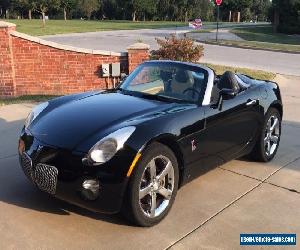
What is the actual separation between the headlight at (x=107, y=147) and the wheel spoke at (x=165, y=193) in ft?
2.08

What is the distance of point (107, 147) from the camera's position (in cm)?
365

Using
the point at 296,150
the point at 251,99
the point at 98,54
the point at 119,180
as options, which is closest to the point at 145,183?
the point at 119,180

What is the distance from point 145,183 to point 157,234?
0.44 metres

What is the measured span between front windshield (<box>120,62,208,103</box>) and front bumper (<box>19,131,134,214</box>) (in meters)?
1.34

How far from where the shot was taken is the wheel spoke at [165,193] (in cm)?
397

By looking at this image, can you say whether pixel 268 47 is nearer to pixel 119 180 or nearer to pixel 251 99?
pixel 251 99

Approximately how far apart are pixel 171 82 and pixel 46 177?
6.00 feet

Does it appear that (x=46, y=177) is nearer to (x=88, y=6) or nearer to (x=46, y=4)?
(x=46, y=4)

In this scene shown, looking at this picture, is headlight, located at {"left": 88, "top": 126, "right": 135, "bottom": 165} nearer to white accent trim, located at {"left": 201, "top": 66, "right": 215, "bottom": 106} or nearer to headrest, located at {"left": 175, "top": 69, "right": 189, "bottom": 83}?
white accent trim, located at {"left": 201, "top": 66, "right": 215, "bottom": 106}

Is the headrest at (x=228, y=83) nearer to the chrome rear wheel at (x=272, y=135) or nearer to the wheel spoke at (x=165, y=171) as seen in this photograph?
the chrome rear wheel at (x=272, y=135)

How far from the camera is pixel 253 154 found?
18.4 ft

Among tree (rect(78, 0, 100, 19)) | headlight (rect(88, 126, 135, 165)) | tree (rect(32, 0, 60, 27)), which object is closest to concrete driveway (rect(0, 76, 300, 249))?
headlight (rect(88, 126, 135, 165))

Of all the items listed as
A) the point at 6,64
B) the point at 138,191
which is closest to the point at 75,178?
the point at 138,191

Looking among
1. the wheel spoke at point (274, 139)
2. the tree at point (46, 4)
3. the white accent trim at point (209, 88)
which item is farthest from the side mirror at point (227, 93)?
the tree at point (46, 4)
